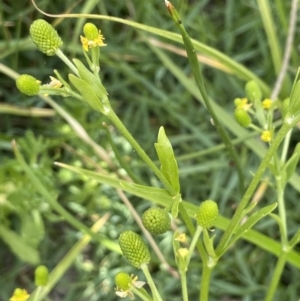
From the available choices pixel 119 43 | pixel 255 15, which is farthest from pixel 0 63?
pixel 255 15

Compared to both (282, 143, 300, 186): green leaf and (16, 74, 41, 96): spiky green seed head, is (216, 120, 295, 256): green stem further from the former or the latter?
(16, 74, 41, 96): spiky green seed head

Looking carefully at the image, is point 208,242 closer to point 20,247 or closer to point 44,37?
point 44,37

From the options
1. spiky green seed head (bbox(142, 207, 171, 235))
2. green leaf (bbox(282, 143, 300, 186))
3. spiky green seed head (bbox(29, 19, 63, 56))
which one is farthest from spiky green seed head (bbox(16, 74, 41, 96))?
green leaf (bbox(282, 143, 300, 186))

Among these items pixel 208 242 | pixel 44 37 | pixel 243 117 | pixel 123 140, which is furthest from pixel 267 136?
pixel 123 140

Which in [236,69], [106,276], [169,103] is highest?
[236,69]

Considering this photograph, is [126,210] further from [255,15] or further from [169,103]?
[255,15]

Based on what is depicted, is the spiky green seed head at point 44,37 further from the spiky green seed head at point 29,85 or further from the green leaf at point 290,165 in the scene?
the green leaf at point 290,165

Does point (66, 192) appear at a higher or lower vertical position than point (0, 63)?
lower
